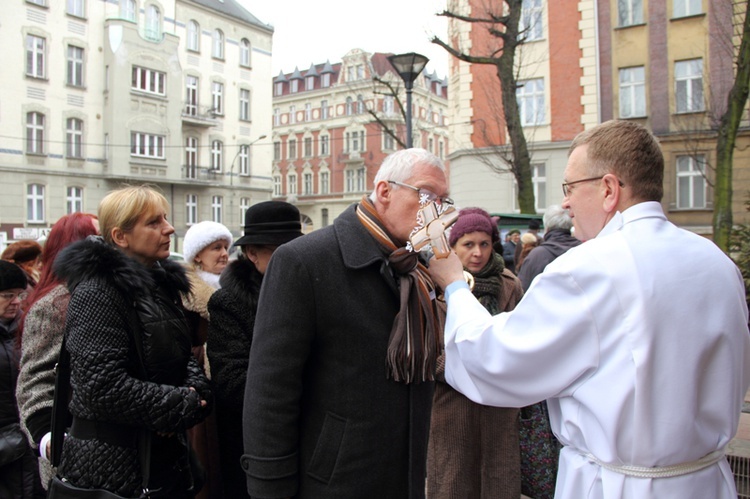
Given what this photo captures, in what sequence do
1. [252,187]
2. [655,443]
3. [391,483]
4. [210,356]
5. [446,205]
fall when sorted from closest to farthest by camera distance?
[655,443] < [391,483] < [446,205] < [210,356] < [252,187]

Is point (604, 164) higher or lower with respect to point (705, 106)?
lower

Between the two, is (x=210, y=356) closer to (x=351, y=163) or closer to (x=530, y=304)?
(x=530, y=304)

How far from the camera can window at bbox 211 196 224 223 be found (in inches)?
1551

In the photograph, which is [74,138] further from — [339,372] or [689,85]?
[339,372]

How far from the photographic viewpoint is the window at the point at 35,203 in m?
30.5

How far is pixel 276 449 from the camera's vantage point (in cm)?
214

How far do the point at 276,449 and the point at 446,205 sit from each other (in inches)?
44.4

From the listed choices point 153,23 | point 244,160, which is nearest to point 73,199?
point 153,23

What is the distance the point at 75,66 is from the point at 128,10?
464 cm

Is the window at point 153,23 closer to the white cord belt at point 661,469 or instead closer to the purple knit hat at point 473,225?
the purple knit hat at point 473,225

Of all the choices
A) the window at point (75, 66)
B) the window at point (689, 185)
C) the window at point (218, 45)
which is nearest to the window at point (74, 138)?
the window at point (75, 66)

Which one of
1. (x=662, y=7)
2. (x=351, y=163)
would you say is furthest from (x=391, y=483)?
(x=351, y=163)

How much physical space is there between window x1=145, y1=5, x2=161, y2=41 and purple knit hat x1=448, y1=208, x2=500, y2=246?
1393 inches

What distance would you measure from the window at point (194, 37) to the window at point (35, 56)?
911 cm
